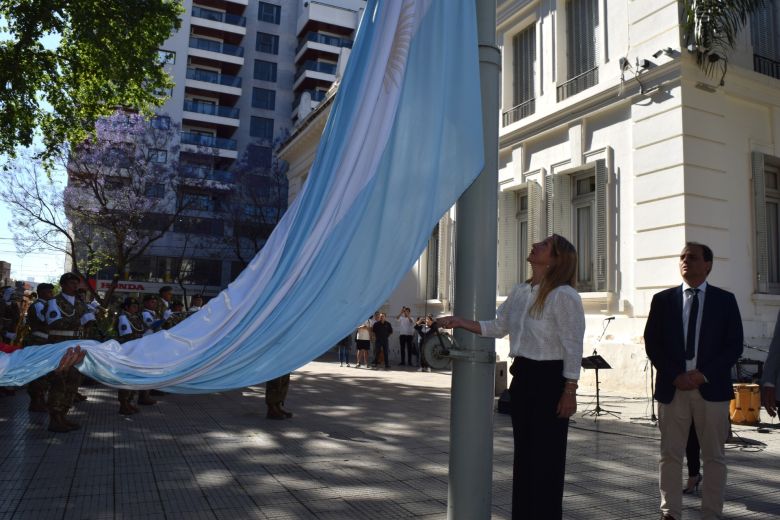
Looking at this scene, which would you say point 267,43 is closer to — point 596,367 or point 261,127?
point 261,127

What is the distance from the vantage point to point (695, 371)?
4285 mm

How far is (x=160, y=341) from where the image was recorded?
2859 millimetres

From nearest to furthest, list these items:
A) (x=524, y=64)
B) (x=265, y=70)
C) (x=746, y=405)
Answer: (x=746, y=405) < (x=524, y=64) < (x=265, y=70)

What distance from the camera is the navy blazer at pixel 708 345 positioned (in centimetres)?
427

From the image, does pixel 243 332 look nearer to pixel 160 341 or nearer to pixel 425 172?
pixel 160 341

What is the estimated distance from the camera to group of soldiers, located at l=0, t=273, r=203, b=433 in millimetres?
7793

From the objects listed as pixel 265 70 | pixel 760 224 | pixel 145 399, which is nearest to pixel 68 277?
pixel 145 399

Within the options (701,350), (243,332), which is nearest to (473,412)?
(243,332)

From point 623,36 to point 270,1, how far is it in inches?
1968

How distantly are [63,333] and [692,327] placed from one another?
26.3 feet

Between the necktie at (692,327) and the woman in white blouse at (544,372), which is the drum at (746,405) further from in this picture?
the woman in white blouse at (544,372)

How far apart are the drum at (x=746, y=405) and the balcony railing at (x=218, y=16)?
54.3m

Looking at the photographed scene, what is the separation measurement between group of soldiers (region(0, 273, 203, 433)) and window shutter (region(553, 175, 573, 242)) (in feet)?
30.1

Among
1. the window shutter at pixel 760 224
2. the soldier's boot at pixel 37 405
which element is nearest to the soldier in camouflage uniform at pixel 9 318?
the soldier's boot at pixel 37 405
